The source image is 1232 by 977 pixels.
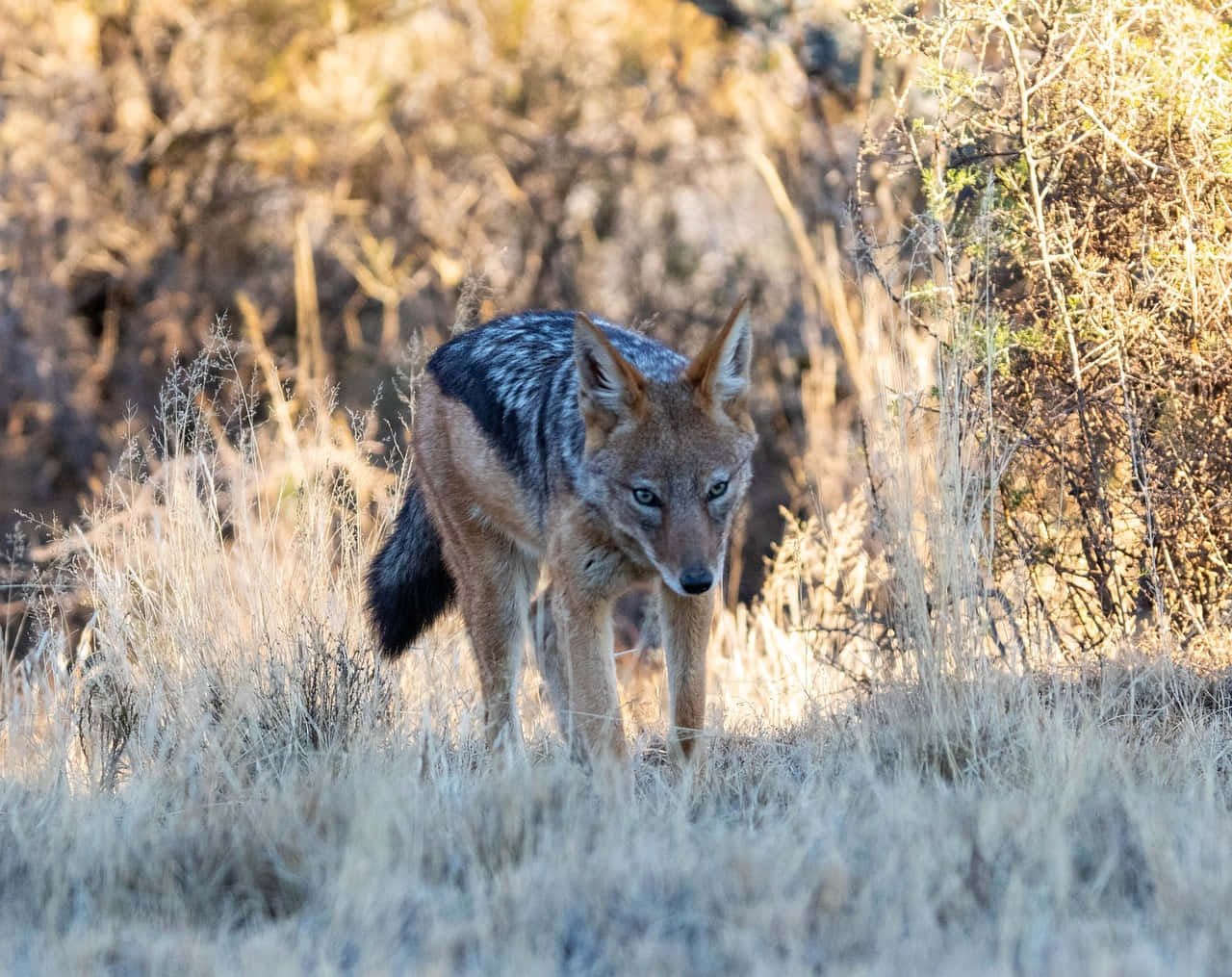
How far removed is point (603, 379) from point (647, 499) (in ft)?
1.45

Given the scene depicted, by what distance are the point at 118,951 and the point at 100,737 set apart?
2.18 m

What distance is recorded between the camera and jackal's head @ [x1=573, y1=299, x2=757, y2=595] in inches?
175

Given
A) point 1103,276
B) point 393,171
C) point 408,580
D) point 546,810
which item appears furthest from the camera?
point 393,171

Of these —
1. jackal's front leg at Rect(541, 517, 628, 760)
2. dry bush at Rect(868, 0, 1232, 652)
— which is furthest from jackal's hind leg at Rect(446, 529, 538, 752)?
dry bush at Rect(868, 0, 1232, 652)

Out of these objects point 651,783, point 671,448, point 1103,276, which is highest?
point 1103,276

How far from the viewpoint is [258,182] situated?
14.4m

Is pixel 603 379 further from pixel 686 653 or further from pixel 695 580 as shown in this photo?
pixel 686 653

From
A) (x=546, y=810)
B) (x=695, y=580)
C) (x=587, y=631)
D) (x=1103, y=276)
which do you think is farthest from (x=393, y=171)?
(x=546, y=810)

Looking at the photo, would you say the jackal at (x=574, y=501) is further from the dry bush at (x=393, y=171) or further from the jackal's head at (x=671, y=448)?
the dry bush at (x=393, y=171)

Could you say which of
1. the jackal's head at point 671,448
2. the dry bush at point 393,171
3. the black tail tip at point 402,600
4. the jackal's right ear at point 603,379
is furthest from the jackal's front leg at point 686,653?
Answer: the dry bush at point 393,171

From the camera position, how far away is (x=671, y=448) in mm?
4535

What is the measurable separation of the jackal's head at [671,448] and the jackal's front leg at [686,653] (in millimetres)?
238

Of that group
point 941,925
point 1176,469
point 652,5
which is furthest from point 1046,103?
point 652,5

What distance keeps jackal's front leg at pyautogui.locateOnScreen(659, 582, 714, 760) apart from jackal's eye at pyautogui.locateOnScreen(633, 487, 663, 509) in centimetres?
38
